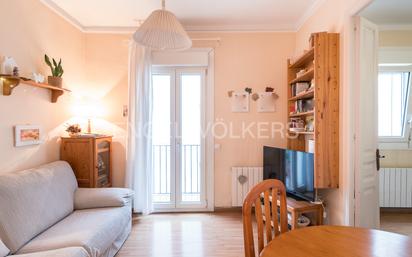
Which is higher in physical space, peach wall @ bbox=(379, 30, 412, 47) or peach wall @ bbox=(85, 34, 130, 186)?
peach wall @ bbox=(379, 30, 412, 47)

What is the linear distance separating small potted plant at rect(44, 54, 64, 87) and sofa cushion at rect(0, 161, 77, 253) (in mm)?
935

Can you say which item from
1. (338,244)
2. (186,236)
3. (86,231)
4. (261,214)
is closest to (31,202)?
(86,231)

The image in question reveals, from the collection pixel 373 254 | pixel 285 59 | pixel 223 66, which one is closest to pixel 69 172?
pixel 223 66

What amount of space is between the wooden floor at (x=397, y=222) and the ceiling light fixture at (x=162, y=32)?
3.29 meters

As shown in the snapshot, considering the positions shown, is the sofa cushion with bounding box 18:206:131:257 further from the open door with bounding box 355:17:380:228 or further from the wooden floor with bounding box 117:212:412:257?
the open door with bounding box 355:17:380:228

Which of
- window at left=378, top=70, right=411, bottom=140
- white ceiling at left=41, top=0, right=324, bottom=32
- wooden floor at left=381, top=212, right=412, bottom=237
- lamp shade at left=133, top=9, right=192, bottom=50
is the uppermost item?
white ceiling at left=41, top=0, right=324, bottom=32

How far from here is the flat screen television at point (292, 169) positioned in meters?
2.36

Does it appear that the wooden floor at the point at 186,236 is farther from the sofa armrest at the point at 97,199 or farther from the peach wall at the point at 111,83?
the peach wall at the point at 111,83

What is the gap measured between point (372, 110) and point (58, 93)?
340 centimetres

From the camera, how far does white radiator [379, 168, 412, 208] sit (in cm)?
310

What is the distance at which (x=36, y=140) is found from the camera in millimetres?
2396

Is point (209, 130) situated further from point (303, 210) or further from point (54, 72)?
point (54, 72)

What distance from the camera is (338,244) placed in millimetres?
1106

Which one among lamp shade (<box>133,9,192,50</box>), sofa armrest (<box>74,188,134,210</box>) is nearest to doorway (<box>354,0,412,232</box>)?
lamp shade (<box>133,9,192,50</box>)
